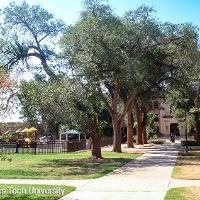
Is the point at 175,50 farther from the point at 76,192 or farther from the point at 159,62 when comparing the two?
the point at 76,192

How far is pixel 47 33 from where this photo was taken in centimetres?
3047

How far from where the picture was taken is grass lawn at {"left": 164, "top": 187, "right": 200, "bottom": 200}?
39.6 ft

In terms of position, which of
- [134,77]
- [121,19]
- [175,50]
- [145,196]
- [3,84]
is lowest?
[145,196]

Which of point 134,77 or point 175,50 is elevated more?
point 175,50

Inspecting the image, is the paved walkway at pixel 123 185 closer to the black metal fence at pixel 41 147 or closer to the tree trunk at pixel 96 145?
the tree trunk at pixel 96 145

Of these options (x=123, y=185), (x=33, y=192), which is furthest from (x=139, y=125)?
(x=33, y=192)

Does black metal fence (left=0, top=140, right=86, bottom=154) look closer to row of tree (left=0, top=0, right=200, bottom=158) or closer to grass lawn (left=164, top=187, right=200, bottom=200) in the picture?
row of tree (left=0, top=0, right=200, bottom=158)

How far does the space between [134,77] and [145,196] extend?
63.4ft

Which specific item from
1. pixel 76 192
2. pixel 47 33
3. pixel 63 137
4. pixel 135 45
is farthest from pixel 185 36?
pixel 63 137

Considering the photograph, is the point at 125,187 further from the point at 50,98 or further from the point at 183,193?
the point at 50,98

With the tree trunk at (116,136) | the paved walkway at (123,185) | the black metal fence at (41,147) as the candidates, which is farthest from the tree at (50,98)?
the black metal fence at (41,147)

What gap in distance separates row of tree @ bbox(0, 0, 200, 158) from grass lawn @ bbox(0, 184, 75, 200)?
1017 cm

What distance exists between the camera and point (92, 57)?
2941 centimetres

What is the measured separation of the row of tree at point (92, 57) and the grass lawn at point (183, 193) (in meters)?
11.9
